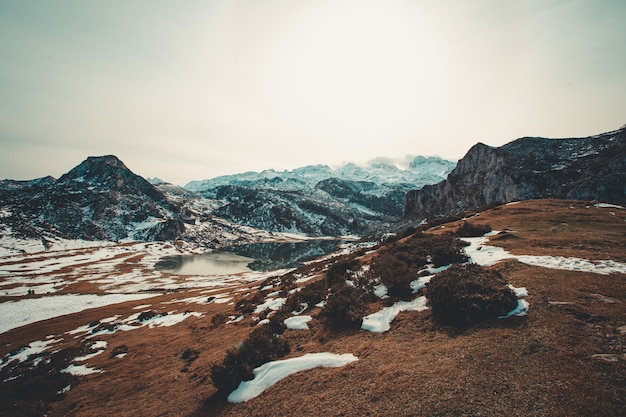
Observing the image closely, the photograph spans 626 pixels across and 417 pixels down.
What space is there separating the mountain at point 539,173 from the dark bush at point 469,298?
101365 millimetres

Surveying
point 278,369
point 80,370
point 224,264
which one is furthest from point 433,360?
point 224,264

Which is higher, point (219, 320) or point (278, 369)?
point (278, 369)

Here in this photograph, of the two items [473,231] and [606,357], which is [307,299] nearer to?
[606,357]

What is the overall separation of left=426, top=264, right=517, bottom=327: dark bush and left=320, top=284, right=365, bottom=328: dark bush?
3.89m

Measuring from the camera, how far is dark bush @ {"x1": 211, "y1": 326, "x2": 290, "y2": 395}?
12086mm

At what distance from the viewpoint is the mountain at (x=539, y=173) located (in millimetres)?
102125

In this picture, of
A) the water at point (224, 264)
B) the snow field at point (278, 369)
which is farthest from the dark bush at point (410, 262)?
the water at point (224, 264)

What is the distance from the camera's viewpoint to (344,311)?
52.5 feet

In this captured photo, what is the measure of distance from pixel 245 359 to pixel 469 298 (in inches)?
407

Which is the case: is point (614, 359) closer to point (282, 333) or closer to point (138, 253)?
point (282, 333)

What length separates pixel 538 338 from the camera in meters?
9.45

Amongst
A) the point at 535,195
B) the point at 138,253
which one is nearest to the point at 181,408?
the point at 535,195

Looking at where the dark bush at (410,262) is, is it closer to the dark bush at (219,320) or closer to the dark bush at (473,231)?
the dark bush at (473,231)

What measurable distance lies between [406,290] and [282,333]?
313 inches
